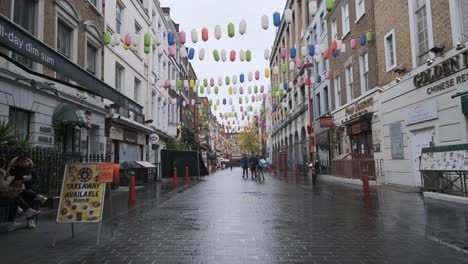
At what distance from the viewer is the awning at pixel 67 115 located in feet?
41.7

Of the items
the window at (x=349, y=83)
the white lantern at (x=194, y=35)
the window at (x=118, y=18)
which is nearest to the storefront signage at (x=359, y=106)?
the window at (x=349, y=83)

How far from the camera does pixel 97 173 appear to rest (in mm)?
6297

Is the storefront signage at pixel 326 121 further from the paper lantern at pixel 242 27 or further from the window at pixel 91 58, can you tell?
the window at pixel 91 58

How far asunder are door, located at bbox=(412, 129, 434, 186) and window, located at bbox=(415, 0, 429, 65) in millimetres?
2765

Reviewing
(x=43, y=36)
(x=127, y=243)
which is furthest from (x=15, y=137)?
(x=43, y=36)

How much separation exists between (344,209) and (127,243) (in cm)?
617

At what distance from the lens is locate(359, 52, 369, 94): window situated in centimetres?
1954

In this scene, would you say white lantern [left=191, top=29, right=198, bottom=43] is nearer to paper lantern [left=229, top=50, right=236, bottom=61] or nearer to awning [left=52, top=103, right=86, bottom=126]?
paper lantern [left=229, top=50, right=236, bottom=61]

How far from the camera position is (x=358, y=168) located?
18.7m

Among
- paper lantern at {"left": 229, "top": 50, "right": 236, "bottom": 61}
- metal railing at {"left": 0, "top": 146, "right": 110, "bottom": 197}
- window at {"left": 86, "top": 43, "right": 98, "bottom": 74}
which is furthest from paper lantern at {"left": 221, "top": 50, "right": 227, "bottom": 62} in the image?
metal railing at {"left": 0, "top": 146, "right": 110, "bottom": 197}

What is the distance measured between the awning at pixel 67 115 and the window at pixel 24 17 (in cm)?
183

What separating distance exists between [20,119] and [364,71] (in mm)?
16511

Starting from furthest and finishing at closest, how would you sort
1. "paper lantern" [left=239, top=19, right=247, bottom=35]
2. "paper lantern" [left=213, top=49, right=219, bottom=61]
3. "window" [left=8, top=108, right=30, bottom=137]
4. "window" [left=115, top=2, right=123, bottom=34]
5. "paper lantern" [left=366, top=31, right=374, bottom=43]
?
"window" [left=115, top=2, right=123, bottom=34], "paper lantern" [left=366, top=31, right=374, bottom=43], "paper lantern" [left=213, top=49, right=219, bottom=61], "paper lantern" [left=239, top=19, right=247, bottom=35], "window" [left=8, top=108, right=30, bottom=137]

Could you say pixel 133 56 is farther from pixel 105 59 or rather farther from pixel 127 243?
pixel 127 243
